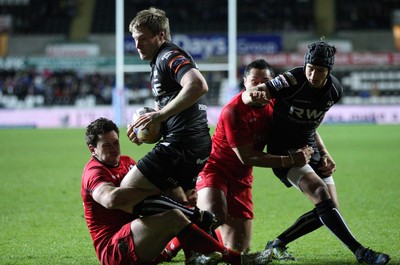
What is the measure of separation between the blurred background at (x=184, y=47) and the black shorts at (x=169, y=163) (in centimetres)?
1951

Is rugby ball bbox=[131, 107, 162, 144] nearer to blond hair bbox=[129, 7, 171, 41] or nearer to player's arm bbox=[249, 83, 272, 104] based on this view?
blond hair bbox=[129, 7, 171, 41]

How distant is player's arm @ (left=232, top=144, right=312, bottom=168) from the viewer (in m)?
5.93

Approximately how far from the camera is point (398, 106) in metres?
26.7

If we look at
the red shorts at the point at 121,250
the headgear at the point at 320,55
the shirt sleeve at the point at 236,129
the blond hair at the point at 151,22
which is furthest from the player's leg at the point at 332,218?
the blond hair at the point at 151,22

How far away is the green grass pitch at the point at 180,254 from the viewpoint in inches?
262

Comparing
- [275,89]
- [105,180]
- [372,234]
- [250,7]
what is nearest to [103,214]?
[105,180]

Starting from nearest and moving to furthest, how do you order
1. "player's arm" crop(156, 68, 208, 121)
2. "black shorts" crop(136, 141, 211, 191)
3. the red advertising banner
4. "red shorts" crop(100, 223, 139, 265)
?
"player's arm" crop(156, 68, 208, 121), "red shorts" crop(100, 223, 139, 265), "black shorts" crop(136, 141, 211, 191), the red advertising banner

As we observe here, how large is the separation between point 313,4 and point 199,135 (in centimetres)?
3325

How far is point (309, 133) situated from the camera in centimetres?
622

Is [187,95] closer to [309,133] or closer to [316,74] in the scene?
[316,74]

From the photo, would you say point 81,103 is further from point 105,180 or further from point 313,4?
point 105,180

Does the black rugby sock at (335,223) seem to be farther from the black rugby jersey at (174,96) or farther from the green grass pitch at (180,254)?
the black rugby jersey at (174,96)

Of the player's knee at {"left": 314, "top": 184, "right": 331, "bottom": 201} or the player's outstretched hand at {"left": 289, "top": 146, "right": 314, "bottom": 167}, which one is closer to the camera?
the player's knee at {"left": 314, "top": 184, "right": 331, "bottom": 201}

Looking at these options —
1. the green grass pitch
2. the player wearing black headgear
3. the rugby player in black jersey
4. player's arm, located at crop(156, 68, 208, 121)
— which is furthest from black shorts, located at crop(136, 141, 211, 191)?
the green grass pitch
